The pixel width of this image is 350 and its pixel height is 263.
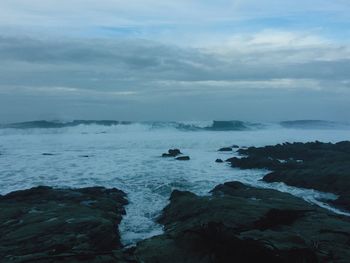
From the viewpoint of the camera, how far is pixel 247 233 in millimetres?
8156

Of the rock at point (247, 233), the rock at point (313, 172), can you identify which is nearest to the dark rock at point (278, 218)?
the rock at point (247, 233)

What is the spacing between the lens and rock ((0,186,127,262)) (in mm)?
7758

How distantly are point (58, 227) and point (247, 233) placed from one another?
424 centimetres

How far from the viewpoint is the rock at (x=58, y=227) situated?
25.5 ft

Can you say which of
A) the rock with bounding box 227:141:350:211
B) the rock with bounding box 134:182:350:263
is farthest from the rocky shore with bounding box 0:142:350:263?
the rock with bounding box 227:141:350:211

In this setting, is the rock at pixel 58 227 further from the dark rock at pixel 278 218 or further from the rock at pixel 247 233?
the dark rock at pixel 278 218

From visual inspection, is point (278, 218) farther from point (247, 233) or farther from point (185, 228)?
point (185, 228)

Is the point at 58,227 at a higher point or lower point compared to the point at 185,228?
lower

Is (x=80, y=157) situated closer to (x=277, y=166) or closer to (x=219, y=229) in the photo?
(x=277, y=166)

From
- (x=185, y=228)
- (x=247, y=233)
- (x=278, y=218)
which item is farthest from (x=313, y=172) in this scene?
(x=247, y=233)

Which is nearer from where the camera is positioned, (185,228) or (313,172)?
(185,228)

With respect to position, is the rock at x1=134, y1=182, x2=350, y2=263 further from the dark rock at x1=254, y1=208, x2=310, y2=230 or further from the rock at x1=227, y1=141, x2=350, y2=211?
the rock at x1=227, y1=141, x2=350, y2=211

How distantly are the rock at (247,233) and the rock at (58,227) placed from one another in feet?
3.92

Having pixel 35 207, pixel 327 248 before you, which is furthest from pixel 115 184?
pixel 327 248
